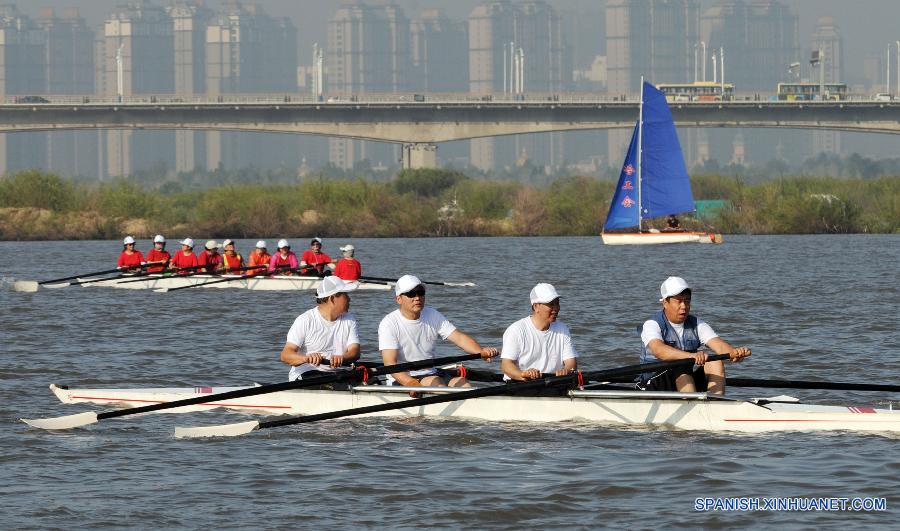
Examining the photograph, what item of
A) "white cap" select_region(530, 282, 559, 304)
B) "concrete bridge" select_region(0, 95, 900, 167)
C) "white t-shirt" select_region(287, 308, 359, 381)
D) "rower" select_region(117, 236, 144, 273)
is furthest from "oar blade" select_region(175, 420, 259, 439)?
"concrete bridge" select_region(0, 95, 900, 167)

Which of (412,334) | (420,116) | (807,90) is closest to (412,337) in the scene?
(412,334)

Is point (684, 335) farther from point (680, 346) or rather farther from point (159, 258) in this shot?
point (159, 258)

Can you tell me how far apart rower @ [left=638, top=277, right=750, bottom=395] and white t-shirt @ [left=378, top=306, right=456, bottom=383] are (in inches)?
86.1

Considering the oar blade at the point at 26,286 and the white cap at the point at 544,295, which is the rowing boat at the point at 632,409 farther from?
the oar blade at the point at 26,286

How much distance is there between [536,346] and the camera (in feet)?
51.7

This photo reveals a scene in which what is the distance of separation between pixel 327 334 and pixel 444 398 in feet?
5.94

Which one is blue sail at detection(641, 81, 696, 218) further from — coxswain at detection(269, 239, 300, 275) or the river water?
the river water

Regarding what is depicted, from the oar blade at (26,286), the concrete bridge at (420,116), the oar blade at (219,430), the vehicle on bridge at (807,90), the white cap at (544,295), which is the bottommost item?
the oar blade at (219,430)

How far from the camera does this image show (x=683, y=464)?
47.2 feet

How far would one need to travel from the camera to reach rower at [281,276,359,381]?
53.3ft

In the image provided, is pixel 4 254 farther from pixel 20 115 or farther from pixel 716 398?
pixel 716 398

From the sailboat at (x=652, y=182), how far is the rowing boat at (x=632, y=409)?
177ft

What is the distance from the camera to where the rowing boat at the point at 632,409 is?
1531 centimetres

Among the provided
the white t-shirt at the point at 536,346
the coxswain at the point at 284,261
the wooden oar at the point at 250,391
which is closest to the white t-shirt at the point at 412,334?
the wooden oar at the point at 250,391
